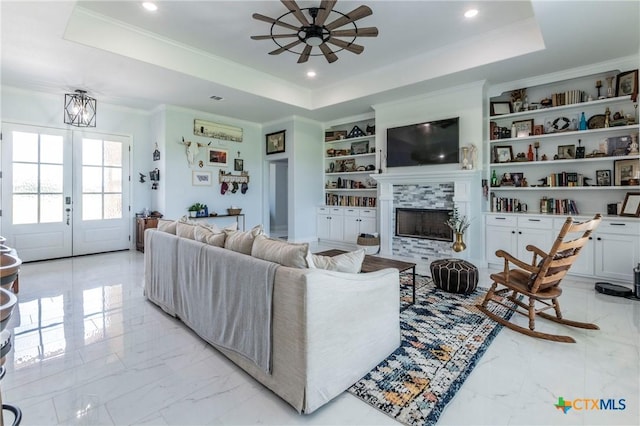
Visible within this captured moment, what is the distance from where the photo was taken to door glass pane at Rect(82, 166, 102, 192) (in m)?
5.87

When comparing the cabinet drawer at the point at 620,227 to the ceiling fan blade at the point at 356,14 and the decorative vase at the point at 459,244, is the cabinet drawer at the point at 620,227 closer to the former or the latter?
the decorative vase at the point at 459,244

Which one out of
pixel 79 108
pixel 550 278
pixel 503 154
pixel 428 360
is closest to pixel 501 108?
pixel 503 154

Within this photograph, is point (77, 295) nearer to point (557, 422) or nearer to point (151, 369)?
point (151, 369)

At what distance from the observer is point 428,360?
7.28 ft

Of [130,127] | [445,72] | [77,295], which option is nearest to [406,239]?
[445,72]

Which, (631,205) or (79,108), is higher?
(79,108)

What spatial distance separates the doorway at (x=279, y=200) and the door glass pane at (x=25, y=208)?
502cm

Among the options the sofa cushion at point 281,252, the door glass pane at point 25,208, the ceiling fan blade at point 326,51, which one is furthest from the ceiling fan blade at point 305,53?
the door glass pane at point 25,208

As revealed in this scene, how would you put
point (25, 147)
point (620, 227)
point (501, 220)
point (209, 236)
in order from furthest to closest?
point (25, 147), point (501, 220), point (620, 227), point (209, 236)

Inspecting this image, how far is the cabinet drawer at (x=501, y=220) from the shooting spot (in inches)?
182

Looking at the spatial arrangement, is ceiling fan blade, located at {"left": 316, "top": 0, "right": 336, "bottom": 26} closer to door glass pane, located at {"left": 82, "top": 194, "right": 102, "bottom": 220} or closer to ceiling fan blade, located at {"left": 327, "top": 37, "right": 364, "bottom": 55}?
ceiling fan blade, located at {"left": 327, "top": 37, "right": 364, "bottom": 55}

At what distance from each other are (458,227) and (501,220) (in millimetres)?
618

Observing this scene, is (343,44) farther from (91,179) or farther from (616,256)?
(91,179)

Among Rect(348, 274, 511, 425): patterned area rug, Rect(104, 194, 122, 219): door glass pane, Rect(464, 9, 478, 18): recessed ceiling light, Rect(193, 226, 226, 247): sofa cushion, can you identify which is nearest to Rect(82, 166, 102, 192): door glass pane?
Rect(104, 194, 122, 219): door glass pane
